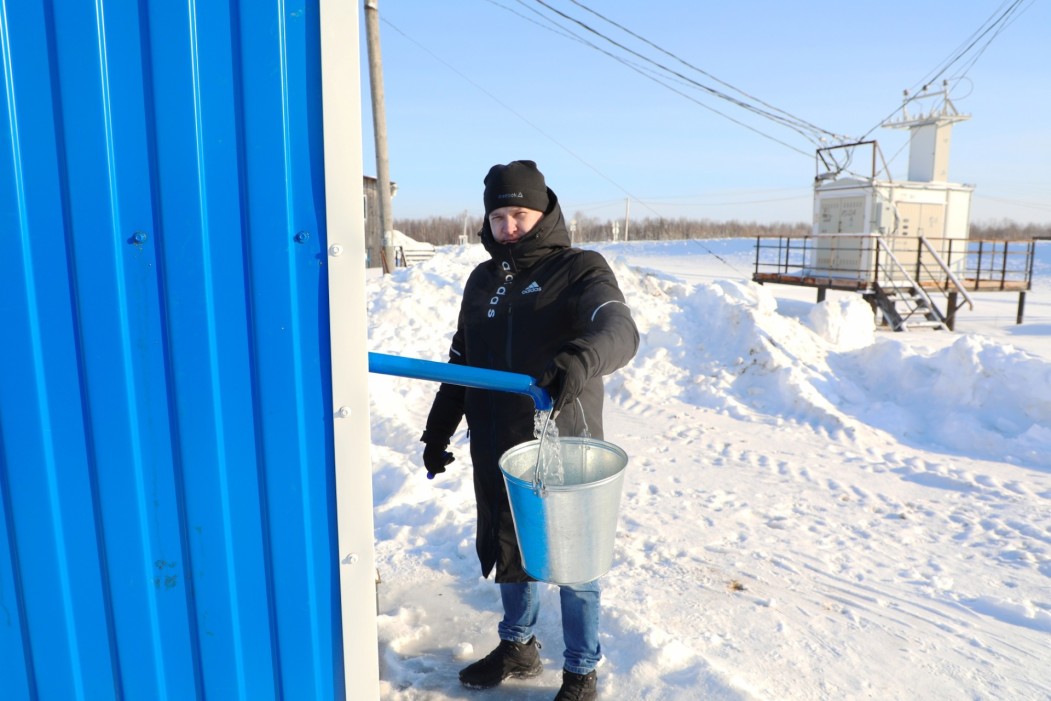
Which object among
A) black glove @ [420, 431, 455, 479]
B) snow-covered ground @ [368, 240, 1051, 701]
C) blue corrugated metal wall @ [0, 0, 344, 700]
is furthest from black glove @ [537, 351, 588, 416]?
snow-covered ground @ [368, 240, 1051, 701]

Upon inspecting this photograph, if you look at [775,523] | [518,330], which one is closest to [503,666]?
[518,330]

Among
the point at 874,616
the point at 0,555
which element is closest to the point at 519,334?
the point at 0,555

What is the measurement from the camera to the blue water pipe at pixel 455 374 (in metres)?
1.75

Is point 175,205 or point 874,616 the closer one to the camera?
point 175,205

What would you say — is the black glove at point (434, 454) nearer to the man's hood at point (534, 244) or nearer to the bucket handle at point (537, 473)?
the man's hood at point (534, 244)

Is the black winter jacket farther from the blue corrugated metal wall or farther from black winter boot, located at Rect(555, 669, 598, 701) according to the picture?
the blue corrugated metal wall

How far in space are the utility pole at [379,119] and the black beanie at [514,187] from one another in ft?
30.5

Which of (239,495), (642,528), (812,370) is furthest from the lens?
(812,370)

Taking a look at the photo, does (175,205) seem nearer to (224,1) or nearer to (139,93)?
(139,93)

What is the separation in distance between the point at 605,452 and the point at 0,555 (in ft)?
5.16

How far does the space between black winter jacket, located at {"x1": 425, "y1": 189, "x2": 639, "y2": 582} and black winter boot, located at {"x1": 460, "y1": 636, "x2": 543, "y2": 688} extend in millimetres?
391

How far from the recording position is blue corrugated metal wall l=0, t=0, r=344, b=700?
1.39 m

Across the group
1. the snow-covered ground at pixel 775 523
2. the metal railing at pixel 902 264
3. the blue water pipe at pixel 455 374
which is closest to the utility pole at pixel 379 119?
the snow-covered ground at pixel 775 523

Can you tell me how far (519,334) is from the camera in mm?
2389
